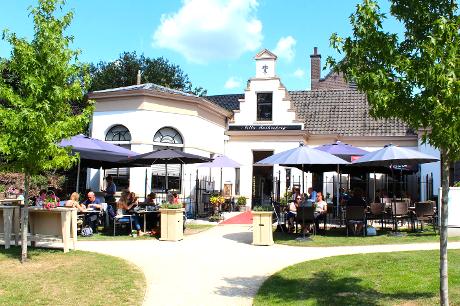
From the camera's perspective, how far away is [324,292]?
6941 mm

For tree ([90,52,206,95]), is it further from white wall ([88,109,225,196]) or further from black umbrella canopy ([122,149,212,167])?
Result: black umbrella canopy ([122,149,212,167])

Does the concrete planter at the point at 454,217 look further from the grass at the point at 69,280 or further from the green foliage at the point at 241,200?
the green foliage at the point at 241,200

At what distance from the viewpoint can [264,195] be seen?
23.1 meters

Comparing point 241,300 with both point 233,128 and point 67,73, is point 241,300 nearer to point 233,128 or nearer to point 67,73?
point 67,73

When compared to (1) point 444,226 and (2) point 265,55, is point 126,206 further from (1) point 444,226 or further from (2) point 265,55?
(2) point 265,55

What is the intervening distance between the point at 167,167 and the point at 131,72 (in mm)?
20223

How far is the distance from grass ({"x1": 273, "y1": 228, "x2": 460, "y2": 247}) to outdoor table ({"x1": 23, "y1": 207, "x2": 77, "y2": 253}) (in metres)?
5.16

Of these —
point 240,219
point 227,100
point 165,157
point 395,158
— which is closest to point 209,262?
point 165,157

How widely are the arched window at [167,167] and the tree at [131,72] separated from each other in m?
18.1

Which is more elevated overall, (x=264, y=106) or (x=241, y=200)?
(x=264, y=106)

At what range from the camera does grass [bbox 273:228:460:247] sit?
454 inches

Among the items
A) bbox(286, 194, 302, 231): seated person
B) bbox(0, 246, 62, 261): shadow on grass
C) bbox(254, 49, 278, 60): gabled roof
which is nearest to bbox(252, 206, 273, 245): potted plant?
bbox(286, 194, 302, 231): seated person

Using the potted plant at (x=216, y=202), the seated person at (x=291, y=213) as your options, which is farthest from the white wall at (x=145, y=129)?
the seated person at (x=291, y=213)

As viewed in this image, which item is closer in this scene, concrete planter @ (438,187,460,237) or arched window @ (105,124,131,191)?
concrete planter @ (438,187,460,237)
